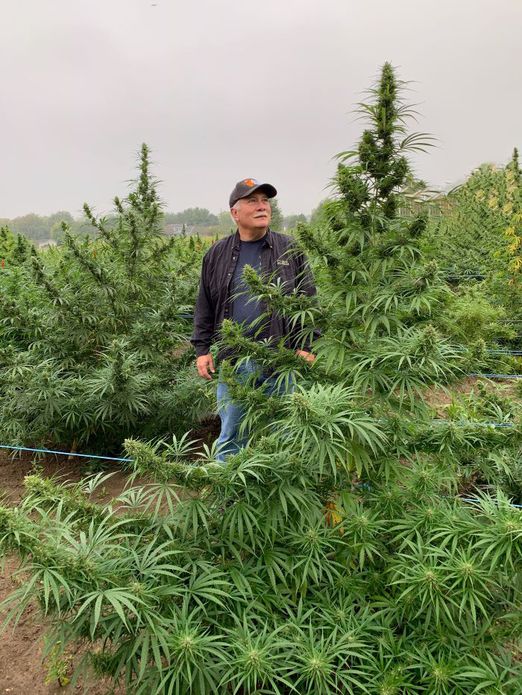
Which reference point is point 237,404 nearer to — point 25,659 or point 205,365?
point 205,365

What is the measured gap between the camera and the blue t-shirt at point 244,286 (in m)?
2.55

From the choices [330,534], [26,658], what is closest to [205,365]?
[330,534]

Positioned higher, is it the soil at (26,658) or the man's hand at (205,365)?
the man's hand at (205,365)

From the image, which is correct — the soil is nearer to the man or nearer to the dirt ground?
the dirt ground

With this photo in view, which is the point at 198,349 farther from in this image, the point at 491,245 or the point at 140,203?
the point at 491,245

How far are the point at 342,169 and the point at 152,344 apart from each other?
8.10 feet

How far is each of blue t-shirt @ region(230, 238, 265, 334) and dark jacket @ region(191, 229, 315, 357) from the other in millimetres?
27

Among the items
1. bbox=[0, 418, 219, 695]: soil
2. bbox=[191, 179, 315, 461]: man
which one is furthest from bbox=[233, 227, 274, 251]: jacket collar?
bbox=[0, 418, 219, 695]: soil

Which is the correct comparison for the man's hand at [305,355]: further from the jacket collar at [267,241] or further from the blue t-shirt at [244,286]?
the jacket collar at [267,241]

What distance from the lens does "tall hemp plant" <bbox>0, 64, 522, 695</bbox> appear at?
56.4 inches

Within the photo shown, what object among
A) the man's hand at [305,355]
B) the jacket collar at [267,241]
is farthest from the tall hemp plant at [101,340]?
the man's hand at [305,355]

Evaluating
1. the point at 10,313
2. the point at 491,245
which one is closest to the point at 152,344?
the point at 10,313

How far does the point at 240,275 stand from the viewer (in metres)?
2.60

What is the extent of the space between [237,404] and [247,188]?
1.15m
